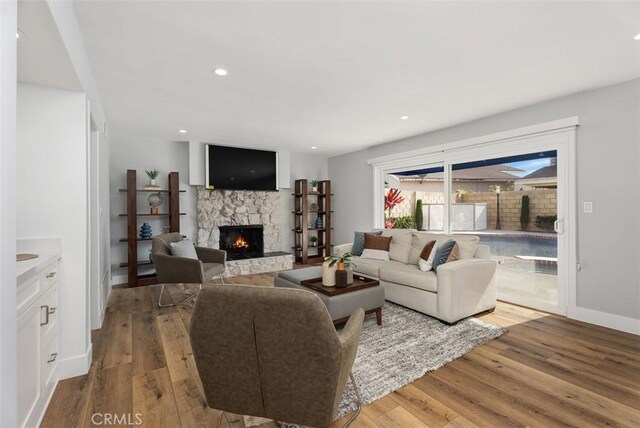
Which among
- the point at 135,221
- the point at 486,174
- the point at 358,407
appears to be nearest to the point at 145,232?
the point at 135,221

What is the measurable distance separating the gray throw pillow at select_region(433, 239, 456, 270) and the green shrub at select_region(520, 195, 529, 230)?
1.18 m

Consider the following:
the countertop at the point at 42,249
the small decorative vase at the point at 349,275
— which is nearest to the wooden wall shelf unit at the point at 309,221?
the small decorative vase at the point at 349,275

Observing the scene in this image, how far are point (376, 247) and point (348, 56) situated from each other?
2720 mm

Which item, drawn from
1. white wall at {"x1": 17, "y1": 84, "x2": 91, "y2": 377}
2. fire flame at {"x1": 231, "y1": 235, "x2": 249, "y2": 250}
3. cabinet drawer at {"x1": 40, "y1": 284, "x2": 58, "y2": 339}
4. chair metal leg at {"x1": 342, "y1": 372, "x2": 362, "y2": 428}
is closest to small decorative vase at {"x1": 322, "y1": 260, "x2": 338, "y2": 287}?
chair metal leg at {"x1": 342, "y1": 372, "x2": 362, "y2": 428}

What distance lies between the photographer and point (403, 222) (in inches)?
226

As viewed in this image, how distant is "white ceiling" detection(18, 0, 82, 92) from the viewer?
142 centimetres

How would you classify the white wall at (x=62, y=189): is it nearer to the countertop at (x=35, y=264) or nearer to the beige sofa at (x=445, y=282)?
the countertop at (x=35, y=264)

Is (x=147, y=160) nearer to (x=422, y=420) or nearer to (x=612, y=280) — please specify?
(x=422, y=420)

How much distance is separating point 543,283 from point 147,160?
6165mm

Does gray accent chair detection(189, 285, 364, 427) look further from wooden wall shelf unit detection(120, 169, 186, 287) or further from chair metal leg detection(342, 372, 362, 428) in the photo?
wooden wall shelf unit detection(120, 169, 186, 287)

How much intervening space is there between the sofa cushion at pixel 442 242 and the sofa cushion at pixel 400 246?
0.24 feet

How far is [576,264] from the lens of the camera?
3.32 m

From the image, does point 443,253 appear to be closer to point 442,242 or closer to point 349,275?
point 442,242

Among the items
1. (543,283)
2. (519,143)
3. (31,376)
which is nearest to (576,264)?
(543,283)
